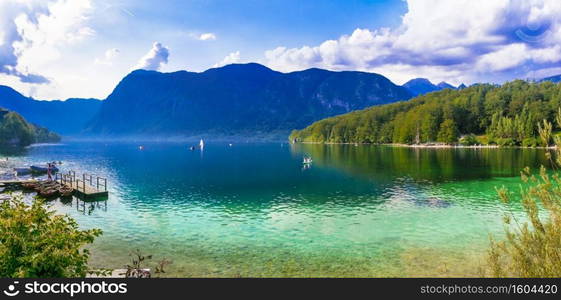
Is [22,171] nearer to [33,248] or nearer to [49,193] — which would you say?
[49,193]

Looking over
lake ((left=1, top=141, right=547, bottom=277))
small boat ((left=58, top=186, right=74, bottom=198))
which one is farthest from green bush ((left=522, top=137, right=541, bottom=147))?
small boat ((left=58, top=186, right=74, bottom=198))

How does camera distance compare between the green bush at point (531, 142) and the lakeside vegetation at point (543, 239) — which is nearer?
the lakeside vegetation at point (543, 239)

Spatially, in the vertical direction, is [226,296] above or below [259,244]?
above

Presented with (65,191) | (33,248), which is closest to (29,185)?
(65,191)

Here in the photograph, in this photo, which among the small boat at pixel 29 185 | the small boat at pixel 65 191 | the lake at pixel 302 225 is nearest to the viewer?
the lake at pixel 302 225

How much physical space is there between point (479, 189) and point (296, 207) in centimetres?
3649

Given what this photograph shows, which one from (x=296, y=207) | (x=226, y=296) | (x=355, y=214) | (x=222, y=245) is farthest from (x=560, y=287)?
(x=296, y=207)

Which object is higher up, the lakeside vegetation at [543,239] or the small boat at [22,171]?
the lakeside vegetation at [543,239]

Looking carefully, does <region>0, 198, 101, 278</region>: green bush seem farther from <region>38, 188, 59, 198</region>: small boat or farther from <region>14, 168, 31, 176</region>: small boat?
<region>14, 168, 31, 176</region>: small boat

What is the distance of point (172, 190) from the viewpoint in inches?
2790

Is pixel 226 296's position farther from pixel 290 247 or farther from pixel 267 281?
pixel 290 247

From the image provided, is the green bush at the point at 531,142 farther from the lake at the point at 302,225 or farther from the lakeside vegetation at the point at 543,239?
the lakeside vegetation at the point at 543,239

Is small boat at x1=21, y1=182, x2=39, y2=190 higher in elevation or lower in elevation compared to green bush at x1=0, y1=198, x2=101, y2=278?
lower

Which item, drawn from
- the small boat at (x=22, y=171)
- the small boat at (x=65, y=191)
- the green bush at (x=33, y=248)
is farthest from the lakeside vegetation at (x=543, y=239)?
the small boat at (x=22, y=171)
